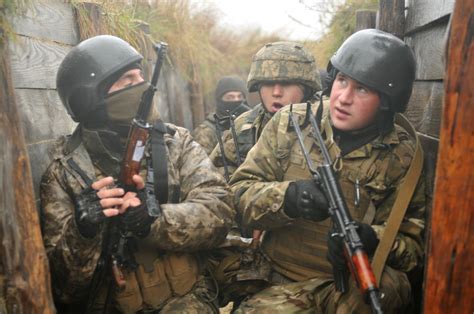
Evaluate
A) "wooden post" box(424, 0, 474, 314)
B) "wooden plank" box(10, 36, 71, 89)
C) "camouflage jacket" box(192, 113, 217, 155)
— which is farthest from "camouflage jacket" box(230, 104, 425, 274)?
"camouflage jacket" box(192, 113, 217, 155)

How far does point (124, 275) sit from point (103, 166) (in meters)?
0.64

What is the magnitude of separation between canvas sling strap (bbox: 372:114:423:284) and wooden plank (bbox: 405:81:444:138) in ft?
0.72

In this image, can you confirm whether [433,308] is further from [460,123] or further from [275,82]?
[275,82]

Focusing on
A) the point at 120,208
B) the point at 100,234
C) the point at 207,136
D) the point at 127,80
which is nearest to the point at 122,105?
the point at 127,80

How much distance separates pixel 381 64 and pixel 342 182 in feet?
2.42

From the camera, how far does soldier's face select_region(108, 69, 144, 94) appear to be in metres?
2.98

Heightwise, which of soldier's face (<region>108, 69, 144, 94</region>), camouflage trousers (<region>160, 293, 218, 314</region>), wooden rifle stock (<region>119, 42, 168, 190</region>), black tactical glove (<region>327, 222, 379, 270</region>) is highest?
soldier's face (<region>108, 69, 144, 94</region>)

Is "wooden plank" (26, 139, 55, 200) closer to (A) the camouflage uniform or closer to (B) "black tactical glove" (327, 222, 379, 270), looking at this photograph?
(A) the camouflage uniform

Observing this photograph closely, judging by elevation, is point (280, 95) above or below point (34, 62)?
below

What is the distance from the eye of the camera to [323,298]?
296 cm

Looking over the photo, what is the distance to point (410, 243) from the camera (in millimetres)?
2846

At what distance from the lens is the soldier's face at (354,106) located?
9.80 feet

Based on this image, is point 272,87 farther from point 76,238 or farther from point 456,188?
point 456,188

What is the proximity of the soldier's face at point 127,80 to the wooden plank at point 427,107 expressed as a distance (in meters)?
1.81
